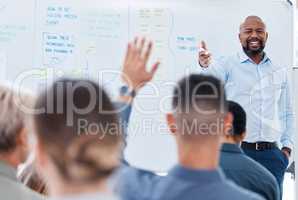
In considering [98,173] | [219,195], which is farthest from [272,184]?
[98,173]

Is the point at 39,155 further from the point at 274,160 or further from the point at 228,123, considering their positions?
the point at 274,160

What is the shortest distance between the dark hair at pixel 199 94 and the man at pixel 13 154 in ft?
2.29

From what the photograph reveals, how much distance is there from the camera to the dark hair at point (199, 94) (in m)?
1.86

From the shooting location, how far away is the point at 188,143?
1.85 m

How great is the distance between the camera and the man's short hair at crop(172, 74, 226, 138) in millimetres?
1856

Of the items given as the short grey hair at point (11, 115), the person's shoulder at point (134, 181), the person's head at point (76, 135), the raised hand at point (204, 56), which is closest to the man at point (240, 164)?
the raised hand at point (204, 56)

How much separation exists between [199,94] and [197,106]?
0.19 ft

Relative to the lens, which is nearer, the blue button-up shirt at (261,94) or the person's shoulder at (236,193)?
the person's shoulder at (236,193)

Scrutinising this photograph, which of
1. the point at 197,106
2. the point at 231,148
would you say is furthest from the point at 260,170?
the point at 197,106

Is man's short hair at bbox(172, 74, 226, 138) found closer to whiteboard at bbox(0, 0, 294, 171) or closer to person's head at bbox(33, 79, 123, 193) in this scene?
whiteboard at bbox(0, 0, 294, 171)

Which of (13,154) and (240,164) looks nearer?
(13,154)

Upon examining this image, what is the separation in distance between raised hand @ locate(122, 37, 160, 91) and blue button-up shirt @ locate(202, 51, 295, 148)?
31 cm

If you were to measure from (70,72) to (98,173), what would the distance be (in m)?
0.47

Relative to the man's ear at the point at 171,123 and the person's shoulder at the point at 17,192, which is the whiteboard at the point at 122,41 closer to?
the man's ear at the point at 171,123
